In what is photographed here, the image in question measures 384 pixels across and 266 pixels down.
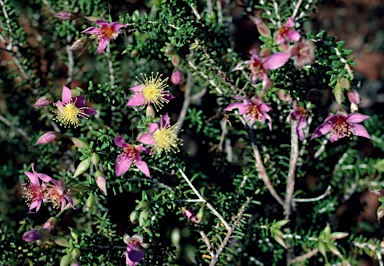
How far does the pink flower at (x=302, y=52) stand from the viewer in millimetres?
884

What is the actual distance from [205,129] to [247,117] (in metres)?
0.29

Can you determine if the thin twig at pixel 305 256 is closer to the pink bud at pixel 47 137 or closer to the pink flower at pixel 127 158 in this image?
the pink flower at pixel 127 158

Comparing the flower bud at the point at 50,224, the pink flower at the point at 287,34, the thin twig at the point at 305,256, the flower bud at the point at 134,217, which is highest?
the pink flower at the point at 287,34

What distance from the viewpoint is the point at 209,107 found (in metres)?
1.48

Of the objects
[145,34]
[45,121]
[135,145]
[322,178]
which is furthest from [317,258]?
[45,121]

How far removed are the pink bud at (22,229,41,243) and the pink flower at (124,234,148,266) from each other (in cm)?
17

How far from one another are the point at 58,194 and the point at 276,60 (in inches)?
20.5

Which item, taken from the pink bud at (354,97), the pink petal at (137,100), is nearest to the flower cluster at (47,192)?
the pink petal at (137,100)

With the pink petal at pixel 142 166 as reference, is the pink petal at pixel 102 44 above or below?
above

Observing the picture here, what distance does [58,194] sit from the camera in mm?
1014

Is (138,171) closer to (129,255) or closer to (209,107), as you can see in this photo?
(129,255)

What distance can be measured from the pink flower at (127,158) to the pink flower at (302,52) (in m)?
0.37

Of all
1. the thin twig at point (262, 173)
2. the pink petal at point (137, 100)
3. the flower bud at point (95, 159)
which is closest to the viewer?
the flower bud at point (95, 159)

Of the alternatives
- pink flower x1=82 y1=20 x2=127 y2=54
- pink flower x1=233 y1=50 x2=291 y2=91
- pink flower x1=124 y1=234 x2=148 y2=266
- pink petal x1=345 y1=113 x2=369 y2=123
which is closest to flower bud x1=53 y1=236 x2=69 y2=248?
pink flower x1=124 y1=234 x2=148 y2=266
